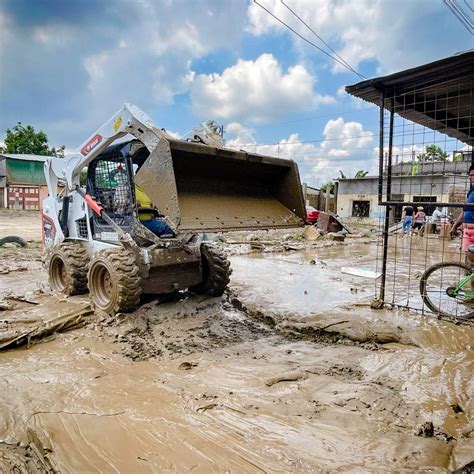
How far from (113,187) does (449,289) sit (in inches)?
177

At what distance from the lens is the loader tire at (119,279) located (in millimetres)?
4578

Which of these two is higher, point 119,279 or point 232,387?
point 119,279

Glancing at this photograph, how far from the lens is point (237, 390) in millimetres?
3086

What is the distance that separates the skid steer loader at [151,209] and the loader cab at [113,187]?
0.04 feet

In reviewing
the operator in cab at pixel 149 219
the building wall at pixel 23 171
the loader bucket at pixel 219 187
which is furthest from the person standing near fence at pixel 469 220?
the building wall at pixel 23 171

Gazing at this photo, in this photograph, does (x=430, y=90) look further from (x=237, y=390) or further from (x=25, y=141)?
(x=25, y=141)

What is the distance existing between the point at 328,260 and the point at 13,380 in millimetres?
8607

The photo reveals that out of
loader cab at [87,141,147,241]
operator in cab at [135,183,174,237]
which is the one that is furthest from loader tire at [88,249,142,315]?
operator in cab at [135,183,174,237]

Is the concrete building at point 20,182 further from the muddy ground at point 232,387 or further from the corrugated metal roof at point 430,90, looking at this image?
the corrugated metal roof at point 430,90

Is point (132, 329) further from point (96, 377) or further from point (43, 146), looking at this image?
point (43, 146)

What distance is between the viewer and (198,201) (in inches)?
178

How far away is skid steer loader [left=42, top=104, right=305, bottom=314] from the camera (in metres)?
4.17

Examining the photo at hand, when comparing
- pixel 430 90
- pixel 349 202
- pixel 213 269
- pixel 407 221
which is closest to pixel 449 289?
pixel 430 90

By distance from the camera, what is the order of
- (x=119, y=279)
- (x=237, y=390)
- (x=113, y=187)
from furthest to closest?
(x=113, y=187), (x=119, y=279), (x=237, y=390)
